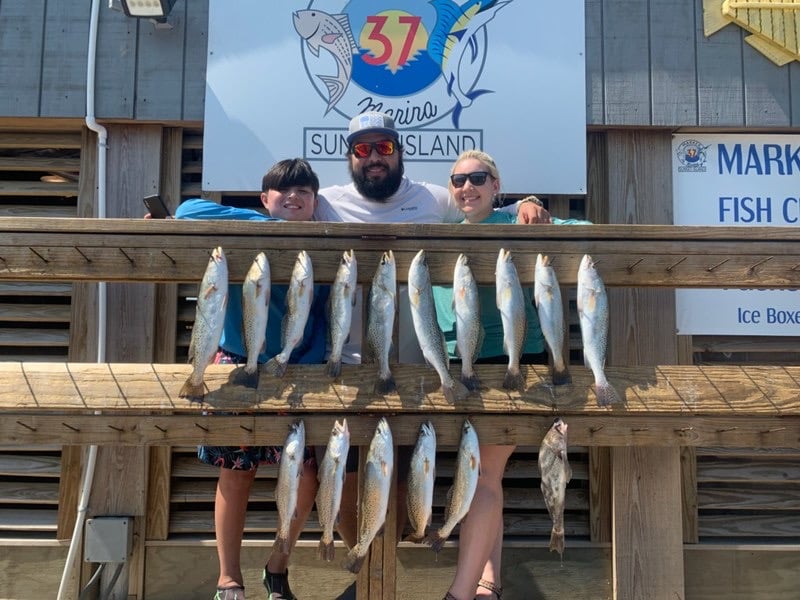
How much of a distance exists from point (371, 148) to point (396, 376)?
1120 mm

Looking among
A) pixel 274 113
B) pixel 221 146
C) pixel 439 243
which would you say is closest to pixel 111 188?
pixel 221 146

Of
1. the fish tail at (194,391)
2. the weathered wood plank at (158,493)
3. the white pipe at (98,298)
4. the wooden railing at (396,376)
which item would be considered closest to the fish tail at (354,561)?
the wooden railing at (396,376)

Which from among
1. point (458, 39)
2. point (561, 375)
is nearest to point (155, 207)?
point (561, 375)

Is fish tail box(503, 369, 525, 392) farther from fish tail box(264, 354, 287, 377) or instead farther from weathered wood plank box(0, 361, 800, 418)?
fish tail box(264, 354, 287, 377)

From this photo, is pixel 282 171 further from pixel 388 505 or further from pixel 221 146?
pixel 388 505

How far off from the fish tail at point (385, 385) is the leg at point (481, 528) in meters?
0.51

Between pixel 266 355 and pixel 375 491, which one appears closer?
pixel 375 491

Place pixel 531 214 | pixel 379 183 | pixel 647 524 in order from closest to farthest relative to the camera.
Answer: pixel 531 214
pixel 647 524
pixel 379 183

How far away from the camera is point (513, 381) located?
247 cm

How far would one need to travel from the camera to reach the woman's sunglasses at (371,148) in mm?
3031

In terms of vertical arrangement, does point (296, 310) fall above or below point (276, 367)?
above

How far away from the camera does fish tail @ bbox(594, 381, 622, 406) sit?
96.9 inches

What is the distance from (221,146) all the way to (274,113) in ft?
1.10

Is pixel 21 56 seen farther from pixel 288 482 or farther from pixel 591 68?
pixel 591 68
